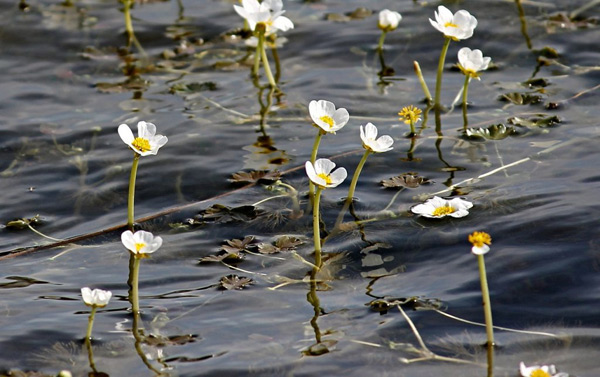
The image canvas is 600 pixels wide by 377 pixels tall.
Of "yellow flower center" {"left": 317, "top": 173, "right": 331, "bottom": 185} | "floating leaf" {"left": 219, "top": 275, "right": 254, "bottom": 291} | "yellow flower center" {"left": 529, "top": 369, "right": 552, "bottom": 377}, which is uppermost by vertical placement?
"yellow flower center" {"left": 317, "top": 173, "right": 331, "bottom": 185}

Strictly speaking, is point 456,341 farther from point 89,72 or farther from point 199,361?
point 89,72

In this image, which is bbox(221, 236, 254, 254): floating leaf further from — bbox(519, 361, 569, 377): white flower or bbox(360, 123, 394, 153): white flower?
bbox(519, 361, 569, 377): white flower

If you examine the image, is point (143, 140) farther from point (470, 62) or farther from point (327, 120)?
point (470, 62)

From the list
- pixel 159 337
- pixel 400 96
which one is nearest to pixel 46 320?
pixel 159 337

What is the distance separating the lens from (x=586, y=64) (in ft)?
16.8

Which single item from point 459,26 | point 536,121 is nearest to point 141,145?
point 459,26

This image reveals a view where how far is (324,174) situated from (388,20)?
83.9 inches

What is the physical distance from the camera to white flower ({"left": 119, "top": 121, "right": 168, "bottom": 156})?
3465mm

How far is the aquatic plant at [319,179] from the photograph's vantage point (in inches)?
133

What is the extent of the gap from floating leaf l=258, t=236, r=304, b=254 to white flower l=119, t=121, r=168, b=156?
60cm

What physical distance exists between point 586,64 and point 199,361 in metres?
3.27

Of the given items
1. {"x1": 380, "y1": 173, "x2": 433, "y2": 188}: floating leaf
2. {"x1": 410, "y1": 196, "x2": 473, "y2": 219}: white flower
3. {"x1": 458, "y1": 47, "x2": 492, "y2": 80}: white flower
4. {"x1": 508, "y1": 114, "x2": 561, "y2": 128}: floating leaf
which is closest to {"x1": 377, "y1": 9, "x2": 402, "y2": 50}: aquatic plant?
{"x1": 458, "y1": 47, "x2": 492, "y2": 80}: white flower

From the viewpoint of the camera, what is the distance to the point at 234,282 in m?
3.39

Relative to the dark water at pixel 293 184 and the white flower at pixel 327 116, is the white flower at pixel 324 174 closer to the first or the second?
the white flower at pixel 327 116
